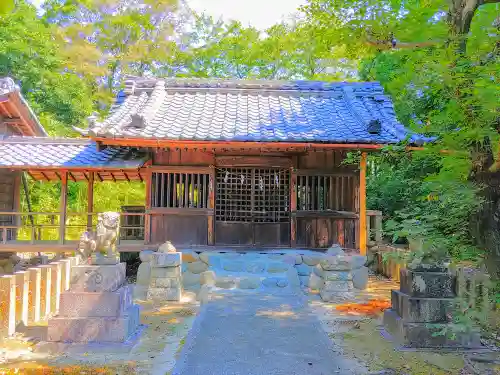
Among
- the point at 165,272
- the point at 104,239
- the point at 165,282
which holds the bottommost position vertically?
the point at 165,282

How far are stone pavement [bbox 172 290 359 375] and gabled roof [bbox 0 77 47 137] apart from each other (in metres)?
10.3

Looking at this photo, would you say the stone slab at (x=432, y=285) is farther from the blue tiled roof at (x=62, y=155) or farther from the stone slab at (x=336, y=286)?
the blue tiled roof at (x=62, y=155)

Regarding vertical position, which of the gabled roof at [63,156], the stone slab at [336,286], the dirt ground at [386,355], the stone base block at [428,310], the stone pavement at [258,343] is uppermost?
the gabled roof at [63,156]

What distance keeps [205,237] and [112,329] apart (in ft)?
19.1

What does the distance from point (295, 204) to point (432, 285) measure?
583 cm

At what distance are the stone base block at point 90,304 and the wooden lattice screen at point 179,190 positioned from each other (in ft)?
18.9

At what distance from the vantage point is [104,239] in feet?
21.2

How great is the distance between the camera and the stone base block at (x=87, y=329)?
6.00m

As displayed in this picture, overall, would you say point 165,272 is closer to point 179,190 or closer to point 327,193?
point 179,190

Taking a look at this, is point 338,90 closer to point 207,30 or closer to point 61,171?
point 61,171

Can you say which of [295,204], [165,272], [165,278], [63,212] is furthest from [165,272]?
[63,212]

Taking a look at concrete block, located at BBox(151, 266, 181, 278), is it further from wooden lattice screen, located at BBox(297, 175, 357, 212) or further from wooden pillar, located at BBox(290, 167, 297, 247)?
wooden lattice screen, located at BBox(297, 175, 357, 212)

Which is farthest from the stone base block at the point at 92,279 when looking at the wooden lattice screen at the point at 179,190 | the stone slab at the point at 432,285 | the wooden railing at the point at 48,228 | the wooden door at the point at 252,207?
the wooden railing at the point at 48,228

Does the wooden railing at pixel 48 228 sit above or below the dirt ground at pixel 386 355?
above
